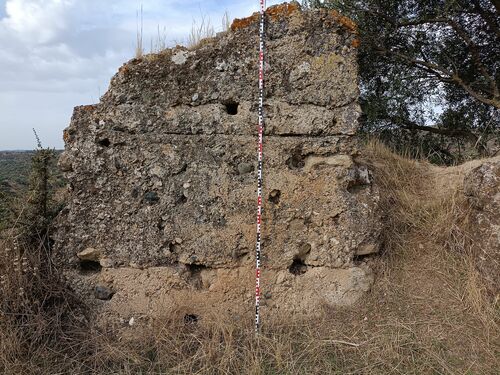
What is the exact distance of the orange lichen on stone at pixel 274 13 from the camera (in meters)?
3.82

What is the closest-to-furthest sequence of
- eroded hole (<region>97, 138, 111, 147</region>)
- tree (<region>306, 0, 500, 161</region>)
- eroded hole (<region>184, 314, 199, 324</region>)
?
eroded hole (<region>184, 314, 199, 324</region>) → eroded hole (<region>97, 138, 111, 147</region>) → tree (<region>306, 0, 500, 161</region>)

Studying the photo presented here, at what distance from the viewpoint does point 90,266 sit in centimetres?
398

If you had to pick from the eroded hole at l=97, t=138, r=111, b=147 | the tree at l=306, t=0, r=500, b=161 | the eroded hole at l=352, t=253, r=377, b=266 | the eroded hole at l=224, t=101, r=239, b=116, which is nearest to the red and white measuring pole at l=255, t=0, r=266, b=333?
the eroded hole at l=224, t=101, r=239, b=116

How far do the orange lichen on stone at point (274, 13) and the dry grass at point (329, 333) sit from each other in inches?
85.0

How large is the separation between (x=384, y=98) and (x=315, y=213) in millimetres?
4227

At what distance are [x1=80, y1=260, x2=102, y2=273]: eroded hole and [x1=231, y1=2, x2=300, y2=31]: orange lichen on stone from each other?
240cm

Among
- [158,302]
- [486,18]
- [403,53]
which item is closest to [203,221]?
[158,302]

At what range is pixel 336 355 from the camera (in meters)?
3.21

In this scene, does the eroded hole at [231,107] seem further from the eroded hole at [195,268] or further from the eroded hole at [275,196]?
the eroded hole at [195,268]

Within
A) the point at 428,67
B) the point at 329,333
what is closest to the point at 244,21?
the point at 329,333

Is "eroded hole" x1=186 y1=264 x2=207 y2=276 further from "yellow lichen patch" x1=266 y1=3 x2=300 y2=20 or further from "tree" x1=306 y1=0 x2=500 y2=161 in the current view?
"tree" x1=306 y1=0 x2=500 y2=161

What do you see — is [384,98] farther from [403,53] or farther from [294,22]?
[294,22]

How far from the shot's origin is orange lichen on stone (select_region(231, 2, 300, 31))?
382 cm

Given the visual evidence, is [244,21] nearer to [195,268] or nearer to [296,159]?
[296,159]
